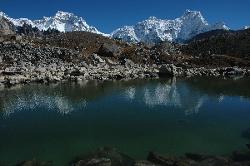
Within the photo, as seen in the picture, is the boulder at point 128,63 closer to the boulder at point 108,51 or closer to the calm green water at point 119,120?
the boulder at point 108,51

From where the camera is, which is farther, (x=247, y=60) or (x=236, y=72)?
(x=247, y=60)

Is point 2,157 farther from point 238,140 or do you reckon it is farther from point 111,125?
point 238,140

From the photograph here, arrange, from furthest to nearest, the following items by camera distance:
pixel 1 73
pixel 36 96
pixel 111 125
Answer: pixel 1 73, pixel 36 96, pixel 111 125

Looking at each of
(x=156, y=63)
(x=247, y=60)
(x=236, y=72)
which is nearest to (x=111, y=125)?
(x=236, y=72)

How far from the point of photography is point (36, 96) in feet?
200

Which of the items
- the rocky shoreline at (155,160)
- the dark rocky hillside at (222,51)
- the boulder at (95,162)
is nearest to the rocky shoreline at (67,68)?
the dark rocky hillside at (222,51)

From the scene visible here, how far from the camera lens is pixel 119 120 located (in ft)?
138

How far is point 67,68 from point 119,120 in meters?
51.9

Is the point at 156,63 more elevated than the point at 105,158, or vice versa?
the point at 156,63

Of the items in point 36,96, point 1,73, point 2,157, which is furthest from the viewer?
point 1,73

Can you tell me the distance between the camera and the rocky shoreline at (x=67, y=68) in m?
82.5

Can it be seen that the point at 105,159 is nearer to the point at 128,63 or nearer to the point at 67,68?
the point at 67,68

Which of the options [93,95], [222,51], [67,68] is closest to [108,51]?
[67,68]

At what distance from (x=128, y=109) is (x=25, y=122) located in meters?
12.6
